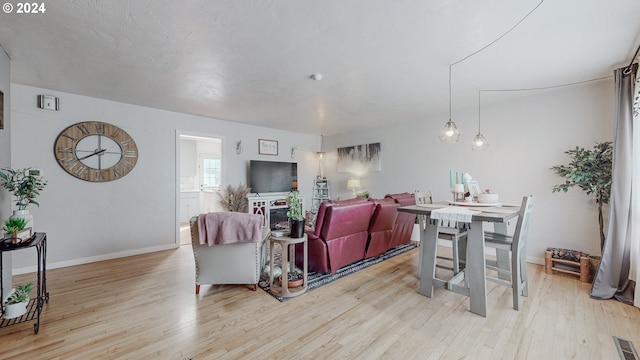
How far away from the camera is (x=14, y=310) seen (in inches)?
78.6

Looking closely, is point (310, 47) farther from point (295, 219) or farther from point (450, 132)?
point (450, 132)

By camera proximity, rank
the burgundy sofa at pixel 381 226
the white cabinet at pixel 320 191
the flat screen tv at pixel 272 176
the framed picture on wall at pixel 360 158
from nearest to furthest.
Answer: the burgundy sofa at pixel 381 226, the flat screen tv at pixel 272 176, the framed picture on wall at pixel 360 158, the white cabinet at pixel 320 191

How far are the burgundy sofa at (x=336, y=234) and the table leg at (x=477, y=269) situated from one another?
1210 mm

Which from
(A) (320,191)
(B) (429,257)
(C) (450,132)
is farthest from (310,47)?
(A) (320,191)

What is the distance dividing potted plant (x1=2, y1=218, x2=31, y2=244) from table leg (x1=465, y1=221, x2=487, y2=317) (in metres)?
3.79

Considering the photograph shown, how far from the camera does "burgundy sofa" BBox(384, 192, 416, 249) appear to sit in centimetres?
373

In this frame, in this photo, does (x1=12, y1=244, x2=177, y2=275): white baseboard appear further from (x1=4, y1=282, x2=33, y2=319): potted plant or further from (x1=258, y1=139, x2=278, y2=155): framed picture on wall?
(x1=258, y1=139, x2=278, y2=155): framed picture on wall

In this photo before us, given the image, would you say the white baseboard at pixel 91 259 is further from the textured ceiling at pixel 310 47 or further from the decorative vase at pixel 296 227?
the decorative vase at pixel 296 227

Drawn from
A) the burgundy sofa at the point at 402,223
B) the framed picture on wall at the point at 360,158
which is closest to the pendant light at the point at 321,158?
the framed picture on wall at the point at 360,158

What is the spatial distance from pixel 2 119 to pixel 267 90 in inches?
98.5

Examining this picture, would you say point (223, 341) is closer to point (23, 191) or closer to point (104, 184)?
point (23, 191)

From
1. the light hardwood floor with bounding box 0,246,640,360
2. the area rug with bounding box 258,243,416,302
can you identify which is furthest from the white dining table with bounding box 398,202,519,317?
the area rug with bounding box 258,243,416,302

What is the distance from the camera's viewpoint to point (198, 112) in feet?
14.1

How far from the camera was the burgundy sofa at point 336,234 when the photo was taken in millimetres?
2820
